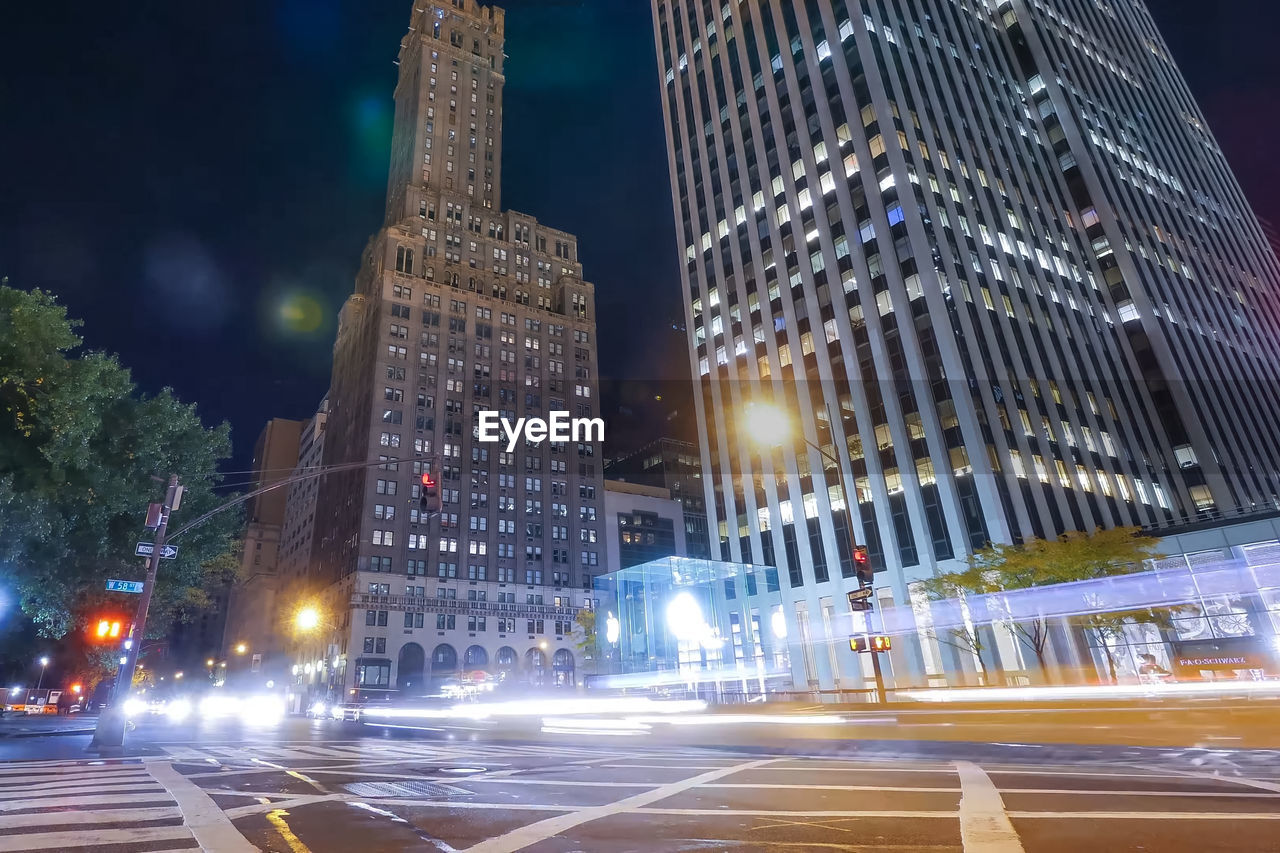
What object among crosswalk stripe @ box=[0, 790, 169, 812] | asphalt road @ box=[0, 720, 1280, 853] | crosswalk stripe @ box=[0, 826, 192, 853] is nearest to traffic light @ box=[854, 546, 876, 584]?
asphalt road @ box=[0, 720, 1280, 853]

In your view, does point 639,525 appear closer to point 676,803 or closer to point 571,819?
point 676,803

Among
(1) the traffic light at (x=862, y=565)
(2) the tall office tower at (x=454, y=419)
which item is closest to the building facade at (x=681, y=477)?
(2) the tall office tower at (x=454, y=419)

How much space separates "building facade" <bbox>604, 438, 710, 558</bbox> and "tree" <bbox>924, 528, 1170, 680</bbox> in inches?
Answer: 3451

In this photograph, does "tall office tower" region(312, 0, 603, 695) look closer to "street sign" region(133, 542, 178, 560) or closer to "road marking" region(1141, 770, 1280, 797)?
"street sign" region(133, 542, 178, 560)

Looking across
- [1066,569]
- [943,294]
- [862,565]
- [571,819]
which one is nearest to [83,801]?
[571,819]

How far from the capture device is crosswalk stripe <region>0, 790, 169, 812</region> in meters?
8.53

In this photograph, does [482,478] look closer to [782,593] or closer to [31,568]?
[782,593]

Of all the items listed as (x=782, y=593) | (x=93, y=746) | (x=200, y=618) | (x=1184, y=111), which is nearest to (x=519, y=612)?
(x=782, y=593)

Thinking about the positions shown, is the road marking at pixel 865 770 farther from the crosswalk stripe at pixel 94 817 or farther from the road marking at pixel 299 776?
the crosswalk stripe at pixel 94 817

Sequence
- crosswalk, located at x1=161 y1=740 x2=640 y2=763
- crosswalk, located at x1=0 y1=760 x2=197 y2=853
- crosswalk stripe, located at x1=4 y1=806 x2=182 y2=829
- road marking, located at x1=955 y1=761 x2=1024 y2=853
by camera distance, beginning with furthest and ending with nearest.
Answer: crosswalk, located at x1=161 y1=740 x2=640 y2=763
crosswalk stripe, located at x1=4 y1=806 x2=182 y2=829
crosswalk, located at x1=0 y1=760 x2=197 y2=853
road marking, located at x1=955 y1=761 x2=1024 y2=853

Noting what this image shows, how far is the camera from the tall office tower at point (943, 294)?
178 feet

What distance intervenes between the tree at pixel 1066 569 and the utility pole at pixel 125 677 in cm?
4174

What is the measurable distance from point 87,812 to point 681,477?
133103 mm

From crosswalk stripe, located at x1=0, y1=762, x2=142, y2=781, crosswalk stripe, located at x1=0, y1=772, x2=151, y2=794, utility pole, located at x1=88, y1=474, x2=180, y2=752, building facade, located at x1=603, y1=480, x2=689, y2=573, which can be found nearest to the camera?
crosswalk stripe, located at x1=0, y1=772, x2=151, y2=794
